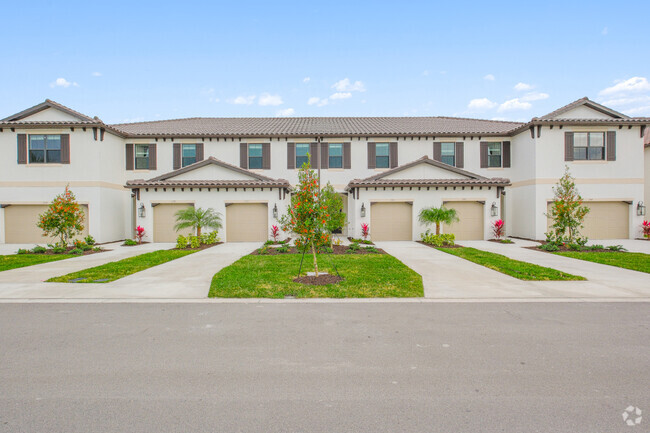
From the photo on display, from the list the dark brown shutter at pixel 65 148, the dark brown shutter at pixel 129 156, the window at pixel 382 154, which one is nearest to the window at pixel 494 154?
the window at pixel 382 154

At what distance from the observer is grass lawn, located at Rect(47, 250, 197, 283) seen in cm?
914

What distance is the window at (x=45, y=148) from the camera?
18.6 metres

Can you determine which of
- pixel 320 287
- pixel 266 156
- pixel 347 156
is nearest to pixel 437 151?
pixel 347 156

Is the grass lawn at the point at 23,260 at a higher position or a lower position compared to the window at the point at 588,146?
lower

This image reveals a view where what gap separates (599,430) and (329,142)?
19674mm

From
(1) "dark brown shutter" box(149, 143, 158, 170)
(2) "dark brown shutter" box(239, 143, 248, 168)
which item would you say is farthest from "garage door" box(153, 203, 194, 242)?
(2) "dark brown shutter" box(239, 143, 248, 168)

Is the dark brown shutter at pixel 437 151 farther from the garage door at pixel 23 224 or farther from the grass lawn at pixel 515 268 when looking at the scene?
the garage door at pixel 23 224

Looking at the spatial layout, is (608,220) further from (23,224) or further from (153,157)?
(23,224)

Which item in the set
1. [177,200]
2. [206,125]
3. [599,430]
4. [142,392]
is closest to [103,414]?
[142,392]

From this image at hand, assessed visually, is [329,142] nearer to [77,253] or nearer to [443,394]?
[77,253]

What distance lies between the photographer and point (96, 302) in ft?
23.0

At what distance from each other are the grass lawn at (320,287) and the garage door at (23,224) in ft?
45.5

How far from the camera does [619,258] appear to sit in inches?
484

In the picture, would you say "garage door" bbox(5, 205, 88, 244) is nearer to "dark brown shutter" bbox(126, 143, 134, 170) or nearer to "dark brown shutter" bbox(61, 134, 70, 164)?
"dark brown shutter" bbox(61, 134, 70, 164)
